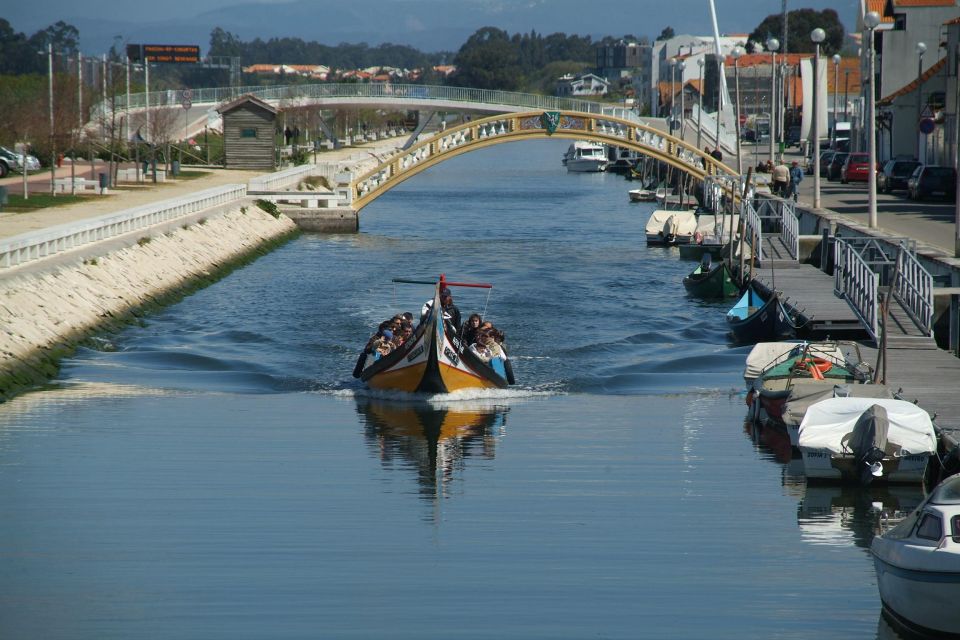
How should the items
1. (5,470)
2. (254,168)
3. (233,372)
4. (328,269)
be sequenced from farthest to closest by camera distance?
(254,168) < (328,269) < (233,372) < (5,470)

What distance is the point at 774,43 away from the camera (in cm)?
5509

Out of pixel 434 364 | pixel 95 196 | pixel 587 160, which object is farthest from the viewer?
pixel 587 160

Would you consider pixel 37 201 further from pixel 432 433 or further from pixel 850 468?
pixel 850 468

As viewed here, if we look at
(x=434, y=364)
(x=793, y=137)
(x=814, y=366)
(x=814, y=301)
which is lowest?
(x=434, y=364)

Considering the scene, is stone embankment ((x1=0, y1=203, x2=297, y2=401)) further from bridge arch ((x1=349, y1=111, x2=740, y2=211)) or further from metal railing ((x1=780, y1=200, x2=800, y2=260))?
metal railing ((x1=780, y1=200, x2=800, y2=260))

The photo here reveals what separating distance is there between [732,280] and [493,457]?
24419mm

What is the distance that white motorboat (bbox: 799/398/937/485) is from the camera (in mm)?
19875

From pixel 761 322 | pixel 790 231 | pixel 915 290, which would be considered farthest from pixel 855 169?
pixel 915 290

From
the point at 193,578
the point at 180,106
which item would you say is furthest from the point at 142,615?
the point at 180,106

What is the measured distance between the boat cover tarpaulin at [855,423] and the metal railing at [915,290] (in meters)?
8.27

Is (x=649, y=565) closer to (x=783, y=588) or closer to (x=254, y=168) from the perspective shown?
(x=783, y=588)

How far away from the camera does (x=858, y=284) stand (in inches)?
1247

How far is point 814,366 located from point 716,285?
69.1ft

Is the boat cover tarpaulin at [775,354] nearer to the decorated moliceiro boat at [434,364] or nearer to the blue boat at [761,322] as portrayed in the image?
the decorated moliceiro boat at [434,364]
